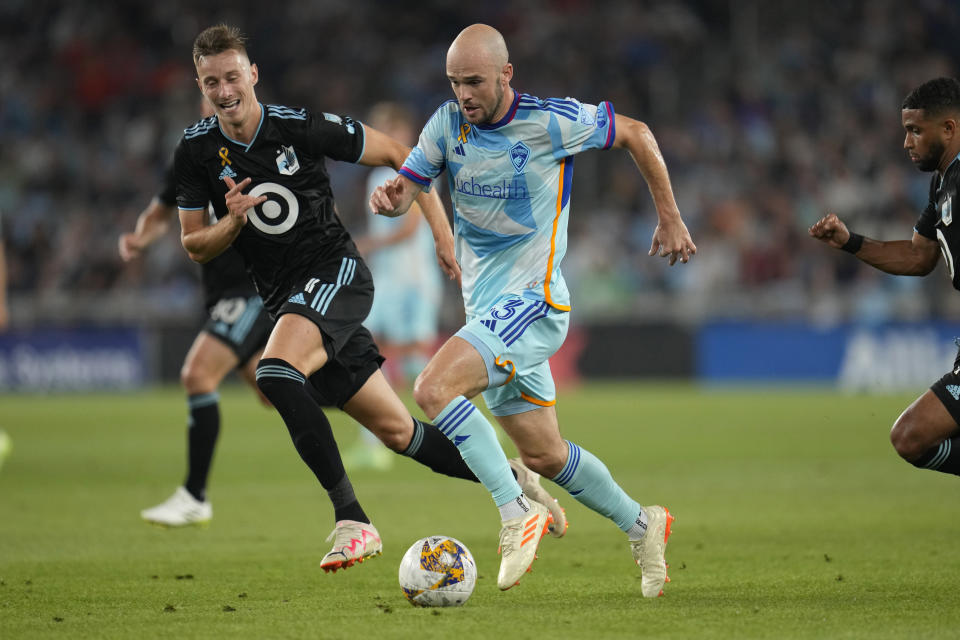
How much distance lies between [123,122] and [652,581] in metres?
20.0

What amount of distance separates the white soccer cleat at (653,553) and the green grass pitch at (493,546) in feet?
0.35

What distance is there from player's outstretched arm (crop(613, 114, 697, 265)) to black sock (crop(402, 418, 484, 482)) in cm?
161

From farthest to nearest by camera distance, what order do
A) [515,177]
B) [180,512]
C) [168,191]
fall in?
[180,512]
[168,191]
[515,177]

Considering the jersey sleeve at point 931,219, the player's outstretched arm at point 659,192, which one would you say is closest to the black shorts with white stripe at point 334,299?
the player's outstretched arm at point 659,192

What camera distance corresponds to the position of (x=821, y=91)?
→ 22422 mm

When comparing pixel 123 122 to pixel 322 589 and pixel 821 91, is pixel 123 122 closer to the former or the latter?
pixel 821 91

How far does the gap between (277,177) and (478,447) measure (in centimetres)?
180

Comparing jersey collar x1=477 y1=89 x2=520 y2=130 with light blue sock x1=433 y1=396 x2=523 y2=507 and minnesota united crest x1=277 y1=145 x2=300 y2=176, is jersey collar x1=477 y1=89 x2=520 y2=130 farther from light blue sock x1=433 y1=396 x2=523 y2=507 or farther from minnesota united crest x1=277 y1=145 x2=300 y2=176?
light blue sock x1=433 y1=396 x2=523 y2=507

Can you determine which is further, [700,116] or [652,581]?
[700,116]

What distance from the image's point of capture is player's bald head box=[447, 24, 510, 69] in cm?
549

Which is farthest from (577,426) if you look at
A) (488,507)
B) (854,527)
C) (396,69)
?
(396,69)

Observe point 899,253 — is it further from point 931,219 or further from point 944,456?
point 944,456

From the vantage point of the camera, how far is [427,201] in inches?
244

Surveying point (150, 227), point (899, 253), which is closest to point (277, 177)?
point (150, 227)
